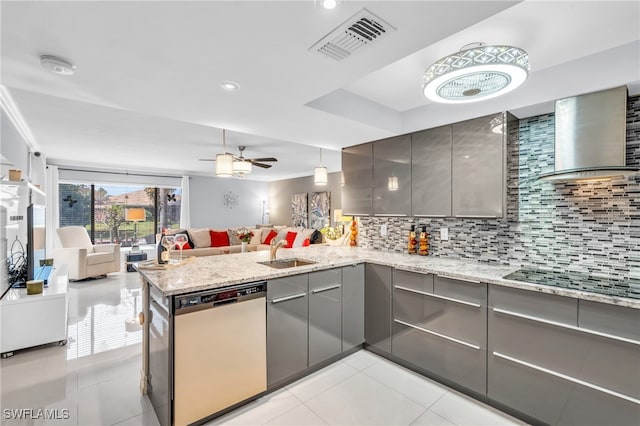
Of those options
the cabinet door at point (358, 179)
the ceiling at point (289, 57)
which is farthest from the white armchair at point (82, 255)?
the cabinet door at point (358, 179)

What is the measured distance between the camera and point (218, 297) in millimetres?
1812

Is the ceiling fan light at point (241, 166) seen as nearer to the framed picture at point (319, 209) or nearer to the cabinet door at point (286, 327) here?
the cabinet door at point (286, 327)

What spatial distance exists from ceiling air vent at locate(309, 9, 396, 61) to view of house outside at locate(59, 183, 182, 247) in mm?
6837

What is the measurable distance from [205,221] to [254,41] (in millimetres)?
7295

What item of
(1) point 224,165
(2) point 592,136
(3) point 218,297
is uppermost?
(1) point 224,165

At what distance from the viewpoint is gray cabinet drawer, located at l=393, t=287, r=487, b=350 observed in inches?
79.6

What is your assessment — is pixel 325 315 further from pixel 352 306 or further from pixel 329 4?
pixel 329 4

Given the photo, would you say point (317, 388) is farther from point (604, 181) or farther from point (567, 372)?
point (604, 181)

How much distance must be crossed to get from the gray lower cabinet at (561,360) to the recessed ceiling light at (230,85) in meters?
2.18

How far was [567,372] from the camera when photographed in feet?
5.46

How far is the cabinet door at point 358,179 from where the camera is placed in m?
3.24

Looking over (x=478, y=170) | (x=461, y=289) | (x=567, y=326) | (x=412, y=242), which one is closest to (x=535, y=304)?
(x=567, y=326)

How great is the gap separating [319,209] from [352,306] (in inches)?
200

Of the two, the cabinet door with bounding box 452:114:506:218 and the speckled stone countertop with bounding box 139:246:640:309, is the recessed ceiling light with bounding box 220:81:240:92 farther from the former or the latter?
the cabinet door with bounding box 452:114:506:218
